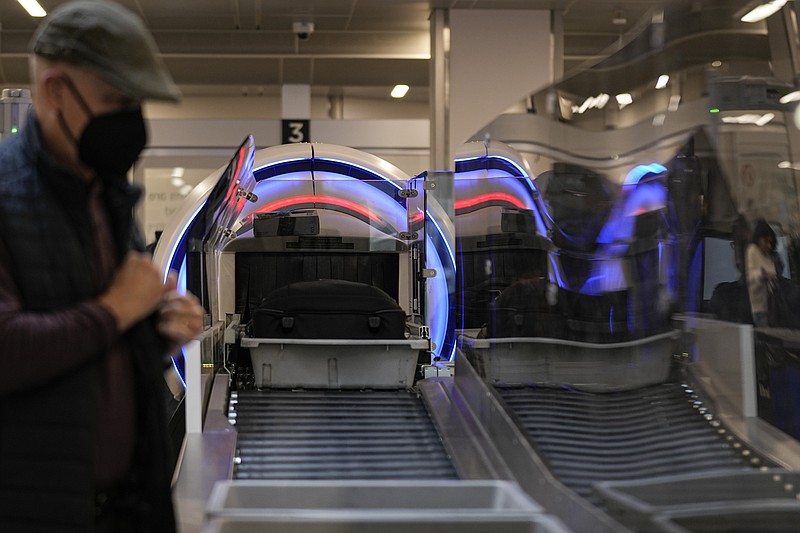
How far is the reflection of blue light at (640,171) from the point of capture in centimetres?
368

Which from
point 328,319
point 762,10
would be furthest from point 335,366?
point 762,10

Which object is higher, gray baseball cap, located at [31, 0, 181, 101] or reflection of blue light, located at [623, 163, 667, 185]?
reflection of blue light, located at [623, 163, 667, 185]

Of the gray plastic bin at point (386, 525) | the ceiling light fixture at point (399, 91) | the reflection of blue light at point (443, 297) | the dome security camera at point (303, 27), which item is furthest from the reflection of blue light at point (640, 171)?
the ceiling light fixture at point (399, 91)

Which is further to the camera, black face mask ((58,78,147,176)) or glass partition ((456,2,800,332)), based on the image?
glass partition ((456,2,800,332))

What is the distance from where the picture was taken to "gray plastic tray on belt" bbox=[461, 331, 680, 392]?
147 inches

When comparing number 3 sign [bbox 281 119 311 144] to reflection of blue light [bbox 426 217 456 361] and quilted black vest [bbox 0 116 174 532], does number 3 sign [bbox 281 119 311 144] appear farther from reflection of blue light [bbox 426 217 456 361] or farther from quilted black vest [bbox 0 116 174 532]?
quilted black vest [bbox 0 116 174 532]

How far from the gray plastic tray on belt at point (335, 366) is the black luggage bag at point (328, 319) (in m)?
0.08

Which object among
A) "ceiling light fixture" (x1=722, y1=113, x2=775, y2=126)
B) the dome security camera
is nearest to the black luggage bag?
"ceiling light fixture" (x1=722, y1=113, x2=775, y2=126)

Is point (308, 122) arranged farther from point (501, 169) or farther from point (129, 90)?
point (129, 90)

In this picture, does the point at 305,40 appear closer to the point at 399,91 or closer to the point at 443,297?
the point at 399,91

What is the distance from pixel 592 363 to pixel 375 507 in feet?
5.98

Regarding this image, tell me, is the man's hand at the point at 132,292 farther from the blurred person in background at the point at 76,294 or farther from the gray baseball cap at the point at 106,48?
the gray baseball cap at the point at 106,48

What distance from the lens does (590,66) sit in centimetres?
375

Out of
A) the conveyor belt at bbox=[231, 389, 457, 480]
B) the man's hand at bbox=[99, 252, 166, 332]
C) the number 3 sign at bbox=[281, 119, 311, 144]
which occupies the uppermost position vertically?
the number 3 sign at bbox=[281, 119, 311, 144]
